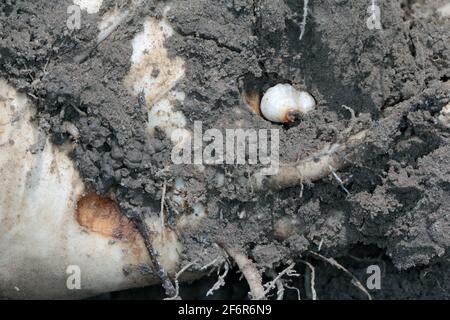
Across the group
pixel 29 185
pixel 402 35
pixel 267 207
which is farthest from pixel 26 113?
pixel 402 35

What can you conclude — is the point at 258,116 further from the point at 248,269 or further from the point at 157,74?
the point at 248,269

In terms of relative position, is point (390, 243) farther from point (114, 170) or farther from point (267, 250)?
point (114, 170)

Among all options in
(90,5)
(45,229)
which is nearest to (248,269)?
(45,229)

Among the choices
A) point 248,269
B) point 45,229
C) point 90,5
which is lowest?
point 248,269

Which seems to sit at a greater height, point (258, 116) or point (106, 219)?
point (258, 116)

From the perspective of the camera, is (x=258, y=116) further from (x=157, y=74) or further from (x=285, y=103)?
(x=157, y=74)

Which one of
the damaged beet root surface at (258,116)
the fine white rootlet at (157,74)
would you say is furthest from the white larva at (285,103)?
the fine white rootlet at (157,74)

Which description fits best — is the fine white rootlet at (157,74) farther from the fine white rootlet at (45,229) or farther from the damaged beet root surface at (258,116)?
the fine white rootlet at (45,229)
